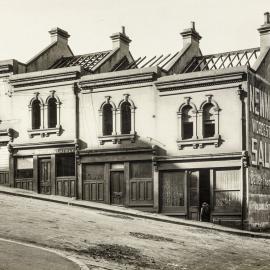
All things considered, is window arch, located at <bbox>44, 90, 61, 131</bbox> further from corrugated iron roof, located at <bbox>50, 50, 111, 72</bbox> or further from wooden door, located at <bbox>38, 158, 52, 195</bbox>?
corrugated iron roof, located at <bbox>50, 50, 111, 72</bbox>

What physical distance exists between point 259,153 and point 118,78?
782 centimetres

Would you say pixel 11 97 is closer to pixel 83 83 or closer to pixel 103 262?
pixel 83 83

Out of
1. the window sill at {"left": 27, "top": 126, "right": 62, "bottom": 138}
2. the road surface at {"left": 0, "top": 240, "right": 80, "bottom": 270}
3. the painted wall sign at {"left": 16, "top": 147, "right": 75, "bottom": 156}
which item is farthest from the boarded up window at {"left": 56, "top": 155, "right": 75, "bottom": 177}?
the road surface at {"left": 0, "top": 240, "right": 80, "bottom": 270}

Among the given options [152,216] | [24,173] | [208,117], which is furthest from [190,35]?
[24,173]

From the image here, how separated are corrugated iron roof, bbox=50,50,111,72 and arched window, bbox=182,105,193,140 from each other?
7.60 m

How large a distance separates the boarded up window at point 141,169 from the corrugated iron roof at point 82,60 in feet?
25.0

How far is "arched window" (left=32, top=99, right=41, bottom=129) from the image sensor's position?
29394 mm

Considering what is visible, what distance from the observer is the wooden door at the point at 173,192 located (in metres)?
25.8

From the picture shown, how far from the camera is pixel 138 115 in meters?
27.0

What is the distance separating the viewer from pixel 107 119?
28.0 meters

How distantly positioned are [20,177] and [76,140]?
4021 mm

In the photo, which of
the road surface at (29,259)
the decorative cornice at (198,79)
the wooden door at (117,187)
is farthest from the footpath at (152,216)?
the road surface at (29,259)

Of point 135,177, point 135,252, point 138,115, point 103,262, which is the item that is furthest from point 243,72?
point 103,262

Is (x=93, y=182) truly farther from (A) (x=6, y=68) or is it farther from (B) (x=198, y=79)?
(A) (x=6, y=68)
